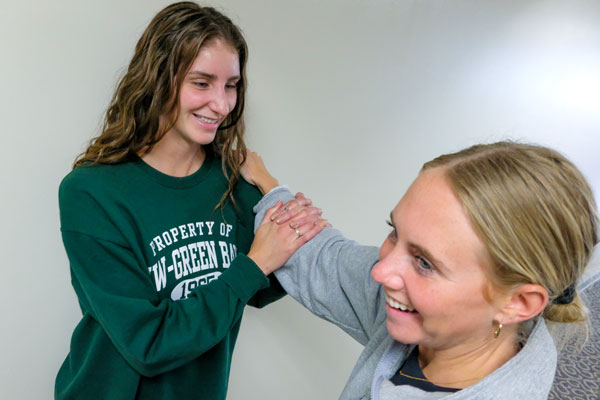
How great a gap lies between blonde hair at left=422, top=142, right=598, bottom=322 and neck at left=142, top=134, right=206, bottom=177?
64cm

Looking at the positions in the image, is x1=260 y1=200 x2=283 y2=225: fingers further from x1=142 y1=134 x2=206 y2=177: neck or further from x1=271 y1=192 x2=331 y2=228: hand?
x1=142 y1=134 x2=206 y2=177: neck

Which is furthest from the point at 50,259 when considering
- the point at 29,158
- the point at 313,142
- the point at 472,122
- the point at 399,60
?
the point at 472,122

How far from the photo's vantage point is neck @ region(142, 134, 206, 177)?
1.16 m

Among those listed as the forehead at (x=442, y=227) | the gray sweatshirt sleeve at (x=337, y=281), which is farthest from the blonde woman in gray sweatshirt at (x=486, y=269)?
the gray sweatshirt sleeve at (x=337, y=281)

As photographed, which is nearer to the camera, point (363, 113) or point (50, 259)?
point (50, 259)

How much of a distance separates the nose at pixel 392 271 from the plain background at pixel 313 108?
18.2 inches

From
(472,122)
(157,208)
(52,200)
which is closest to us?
(157,208)

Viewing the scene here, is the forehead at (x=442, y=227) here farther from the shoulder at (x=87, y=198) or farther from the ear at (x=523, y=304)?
the shoulder at (x=87, y=198)

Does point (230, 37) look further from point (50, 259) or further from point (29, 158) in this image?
point (50, 259)

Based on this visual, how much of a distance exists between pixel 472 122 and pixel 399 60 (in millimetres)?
566

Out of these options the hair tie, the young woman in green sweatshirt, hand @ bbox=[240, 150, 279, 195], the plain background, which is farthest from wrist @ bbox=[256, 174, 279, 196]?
the hair tie

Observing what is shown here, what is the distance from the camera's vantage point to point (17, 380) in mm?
1311

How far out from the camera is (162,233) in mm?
1130

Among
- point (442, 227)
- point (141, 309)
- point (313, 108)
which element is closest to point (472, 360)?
point (442, 227)
